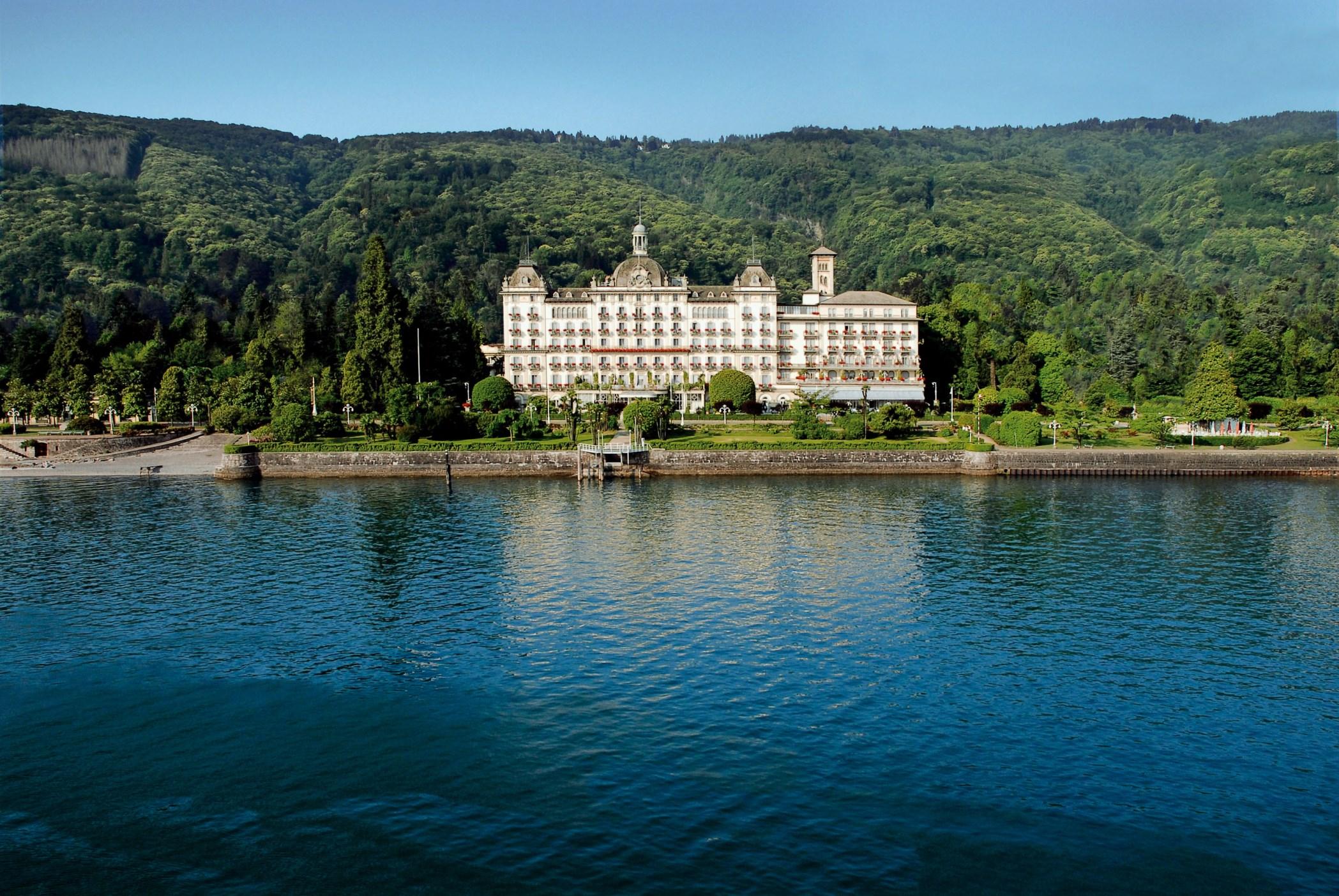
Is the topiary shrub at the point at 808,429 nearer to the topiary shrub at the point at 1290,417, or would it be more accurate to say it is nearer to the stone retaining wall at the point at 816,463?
the stone retaining wall at the point at 816,463

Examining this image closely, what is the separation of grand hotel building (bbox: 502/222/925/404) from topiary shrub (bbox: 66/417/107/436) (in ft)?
147

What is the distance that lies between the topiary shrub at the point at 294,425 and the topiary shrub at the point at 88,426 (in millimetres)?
22924

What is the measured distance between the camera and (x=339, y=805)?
30.9m

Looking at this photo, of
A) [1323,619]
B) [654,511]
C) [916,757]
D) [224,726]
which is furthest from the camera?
[654,511]

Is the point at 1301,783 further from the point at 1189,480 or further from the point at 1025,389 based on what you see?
the point at 1025,389

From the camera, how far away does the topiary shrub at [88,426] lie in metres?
113

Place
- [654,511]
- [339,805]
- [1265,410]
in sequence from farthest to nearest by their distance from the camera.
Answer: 1. [1265,410]
2. [654,511]
3. [339,805]

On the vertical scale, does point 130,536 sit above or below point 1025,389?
below

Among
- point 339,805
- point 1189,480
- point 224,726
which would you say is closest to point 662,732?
point 339,805

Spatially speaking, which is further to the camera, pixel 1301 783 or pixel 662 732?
pixel 662 732

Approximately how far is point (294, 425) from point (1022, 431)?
66.6 m

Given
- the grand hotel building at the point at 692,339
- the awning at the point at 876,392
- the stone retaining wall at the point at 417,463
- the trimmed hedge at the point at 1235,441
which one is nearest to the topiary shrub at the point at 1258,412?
the trimmed hedge at the point at 1235,441

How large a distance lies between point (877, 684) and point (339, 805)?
18919 mm

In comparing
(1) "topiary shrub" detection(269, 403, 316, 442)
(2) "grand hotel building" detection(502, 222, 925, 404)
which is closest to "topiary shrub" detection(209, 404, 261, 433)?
(1) "topiary shrub" detection(269, 403, 316, 442)
